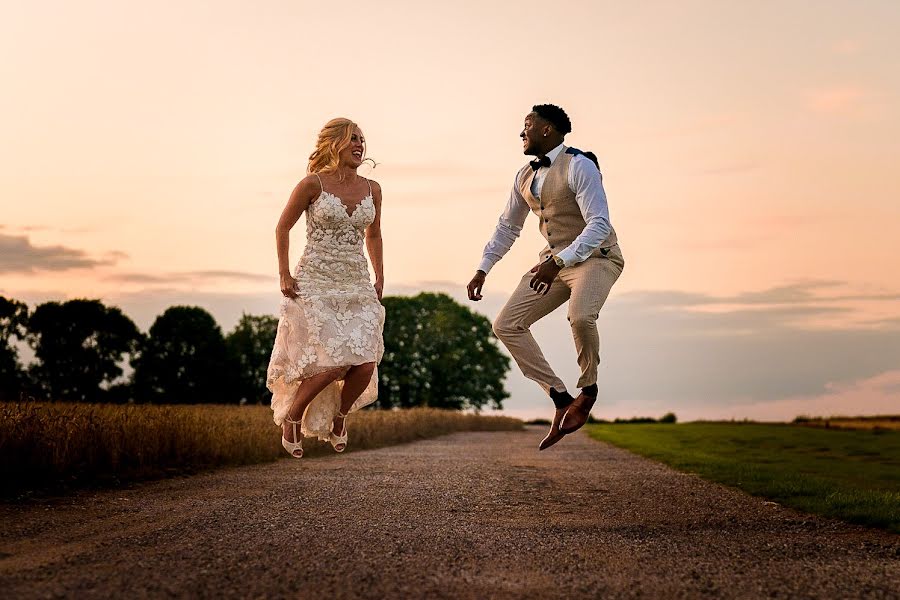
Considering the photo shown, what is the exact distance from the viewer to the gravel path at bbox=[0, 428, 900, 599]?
4855 mm

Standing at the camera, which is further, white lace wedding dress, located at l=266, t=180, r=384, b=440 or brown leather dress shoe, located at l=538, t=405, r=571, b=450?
white lace wedding dress, located at l=266, t=180, r=384, b=440

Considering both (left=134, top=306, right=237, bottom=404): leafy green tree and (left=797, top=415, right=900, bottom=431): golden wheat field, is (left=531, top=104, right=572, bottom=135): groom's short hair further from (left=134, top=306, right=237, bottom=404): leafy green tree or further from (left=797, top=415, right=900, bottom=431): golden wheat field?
(left=134, top=306, right=237, bottom=404): leafy green tree

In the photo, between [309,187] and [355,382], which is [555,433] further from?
[309,187]

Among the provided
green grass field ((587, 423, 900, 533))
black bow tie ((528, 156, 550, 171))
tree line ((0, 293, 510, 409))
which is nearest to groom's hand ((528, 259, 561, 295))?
black bow tie ((528, 156, 550, 171))

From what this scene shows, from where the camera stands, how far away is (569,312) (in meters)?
8.38

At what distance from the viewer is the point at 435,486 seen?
35.3 feet

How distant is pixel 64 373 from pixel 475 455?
38.1 metres

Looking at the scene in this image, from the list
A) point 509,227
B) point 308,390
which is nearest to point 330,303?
point 308,390

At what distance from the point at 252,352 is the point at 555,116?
57.3m

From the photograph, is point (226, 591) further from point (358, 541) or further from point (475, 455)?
point (475, 455)

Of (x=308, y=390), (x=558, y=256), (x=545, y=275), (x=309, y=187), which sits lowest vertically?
(x=308, y=390)

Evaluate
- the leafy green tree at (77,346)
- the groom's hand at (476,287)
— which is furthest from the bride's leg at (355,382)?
the leafy green tree at (77,346)

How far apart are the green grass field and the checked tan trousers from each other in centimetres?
266

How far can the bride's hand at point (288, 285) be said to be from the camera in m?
9.20
